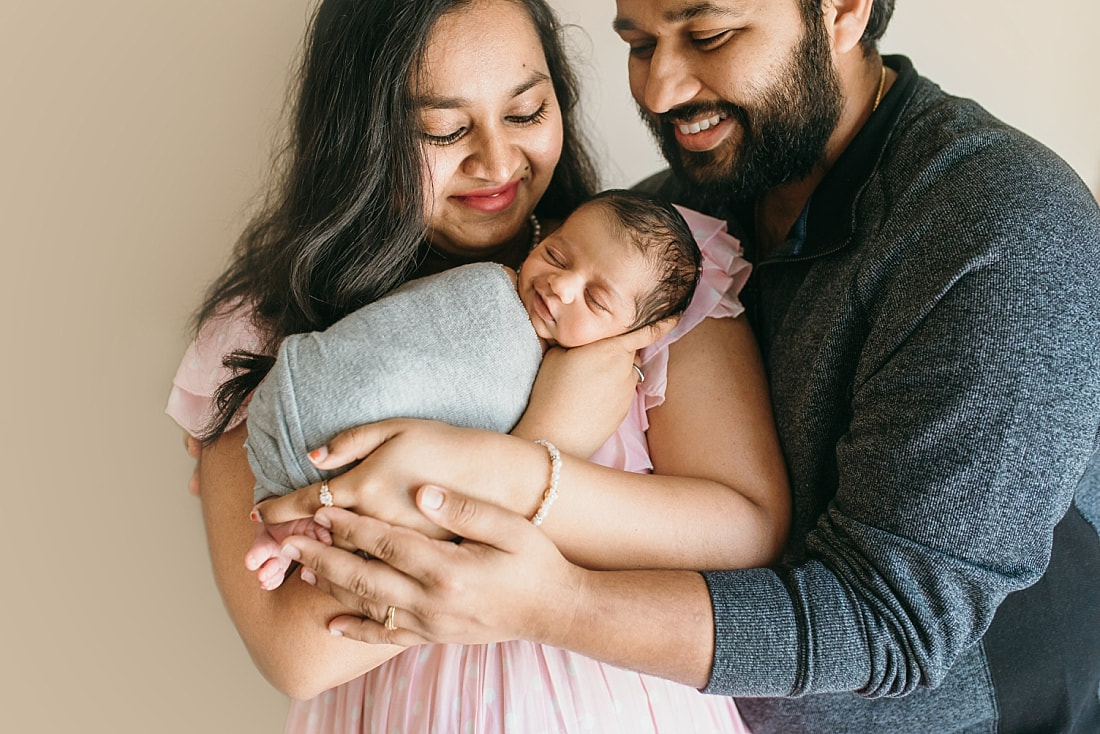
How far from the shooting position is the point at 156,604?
2064 mm

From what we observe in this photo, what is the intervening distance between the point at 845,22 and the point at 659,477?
0.93m

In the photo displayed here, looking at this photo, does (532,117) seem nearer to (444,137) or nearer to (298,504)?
(444,137)

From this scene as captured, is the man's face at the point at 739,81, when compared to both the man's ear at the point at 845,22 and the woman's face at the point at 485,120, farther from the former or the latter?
the woman's face at the point at 485,120

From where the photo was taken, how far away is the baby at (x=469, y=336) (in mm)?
1195

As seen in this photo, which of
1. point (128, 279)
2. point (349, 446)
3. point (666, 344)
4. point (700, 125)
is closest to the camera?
point (349, 446)

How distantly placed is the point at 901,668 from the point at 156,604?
1.69m

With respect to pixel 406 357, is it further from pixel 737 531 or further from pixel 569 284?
pixel 737 531

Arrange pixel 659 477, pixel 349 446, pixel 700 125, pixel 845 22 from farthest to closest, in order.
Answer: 1. pixel 700 125
2. pixel 845 22
3. pixel 659 477
4. pixel 349 446

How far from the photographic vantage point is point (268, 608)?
136cm


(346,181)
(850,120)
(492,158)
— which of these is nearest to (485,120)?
(492,158)

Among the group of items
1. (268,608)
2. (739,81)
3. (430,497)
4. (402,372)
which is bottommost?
(268,608)

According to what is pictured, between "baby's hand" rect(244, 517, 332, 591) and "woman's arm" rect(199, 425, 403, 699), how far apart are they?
0.11 meters

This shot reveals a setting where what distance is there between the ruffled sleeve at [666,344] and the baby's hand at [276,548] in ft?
1.59

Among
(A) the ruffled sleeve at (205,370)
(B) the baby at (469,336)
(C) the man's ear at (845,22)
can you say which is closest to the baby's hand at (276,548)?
(B) the baby at (469,336)
